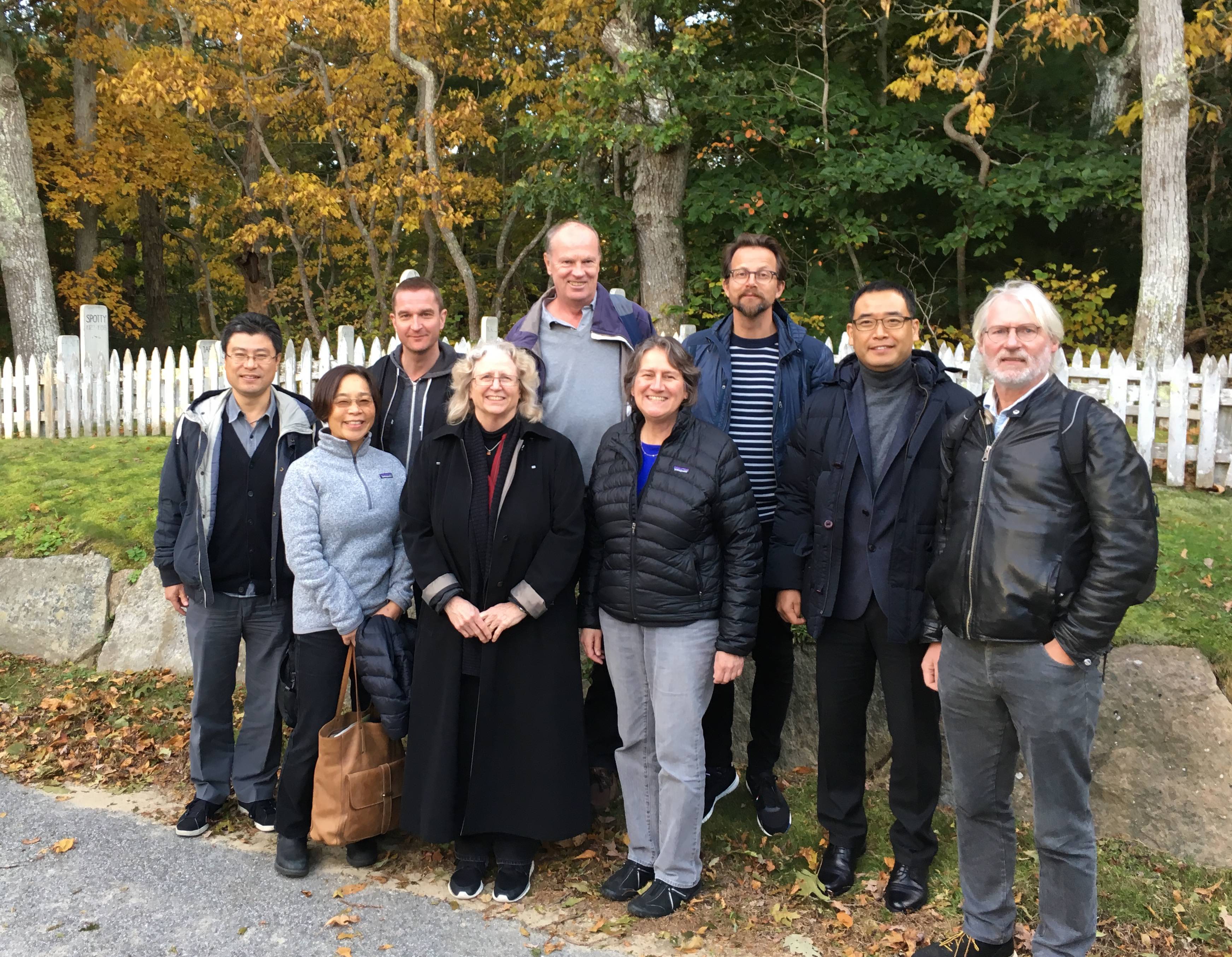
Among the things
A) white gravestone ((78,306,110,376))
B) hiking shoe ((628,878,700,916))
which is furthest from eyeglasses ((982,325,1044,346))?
white gravestone ((78,306,110,376))

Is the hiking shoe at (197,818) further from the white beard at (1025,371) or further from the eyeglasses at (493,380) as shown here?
the white beard at (1025,371)

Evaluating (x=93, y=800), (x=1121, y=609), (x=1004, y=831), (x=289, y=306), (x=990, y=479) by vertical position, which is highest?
(x=289, y=306)

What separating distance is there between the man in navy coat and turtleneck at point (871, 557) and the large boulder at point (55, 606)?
461 cm

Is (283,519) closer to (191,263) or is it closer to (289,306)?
(289,306)

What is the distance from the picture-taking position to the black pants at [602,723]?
159 inches

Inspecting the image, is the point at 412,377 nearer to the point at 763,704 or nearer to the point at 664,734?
the point at 664,734

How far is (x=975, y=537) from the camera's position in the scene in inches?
109

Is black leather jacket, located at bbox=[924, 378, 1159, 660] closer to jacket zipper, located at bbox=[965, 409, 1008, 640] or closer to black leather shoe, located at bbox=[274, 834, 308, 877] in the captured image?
jacket zipper, located at bbox=[965, 409, 1008, 640]

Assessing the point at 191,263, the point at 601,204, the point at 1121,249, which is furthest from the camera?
the point at 191,263

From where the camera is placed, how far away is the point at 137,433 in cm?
1080

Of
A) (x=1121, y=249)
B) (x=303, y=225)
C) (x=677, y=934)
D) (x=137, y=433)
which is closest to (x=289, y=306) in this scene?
(x=303, y=225)

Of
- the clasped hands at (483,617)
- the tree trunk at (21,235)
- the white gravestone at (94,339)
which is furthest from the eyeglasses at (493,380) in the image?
the tree trunk at (21,235)

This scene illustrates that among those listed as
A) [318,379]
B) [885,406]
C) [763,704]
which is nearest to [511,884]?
[763,704]

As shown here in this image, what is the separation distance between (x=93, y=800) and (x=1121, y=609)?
14.4 feet
